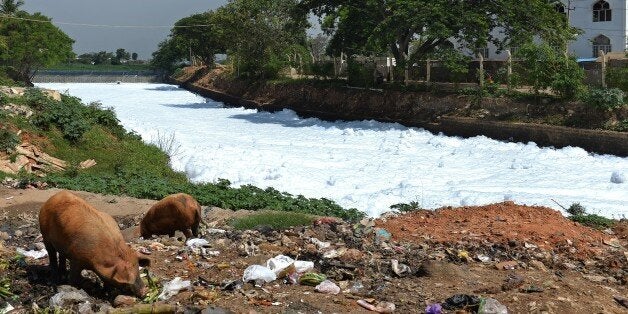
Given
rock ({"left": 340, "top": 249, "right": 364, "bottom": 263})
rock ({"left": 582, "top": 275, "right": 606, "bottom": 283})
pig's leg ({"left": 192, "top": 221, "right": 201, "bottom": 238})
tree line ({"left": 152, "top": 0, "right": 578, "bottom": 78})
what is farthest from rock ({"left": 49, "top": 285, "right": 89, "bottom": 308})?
tree line ({"left": 152, "top": 0, "right": 578, "bottom": 78})

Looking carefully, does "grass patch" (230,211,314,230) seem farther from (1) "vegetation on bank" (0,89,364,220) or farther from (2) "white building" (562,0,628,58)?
(2) "white building" (562,0,628,58)

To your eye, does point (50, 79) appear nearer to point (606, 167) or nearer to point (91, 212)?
point (606, 167)

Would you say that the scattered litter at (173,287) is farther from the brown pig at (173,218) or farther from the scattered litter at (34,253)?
the brown pig at (173,218)

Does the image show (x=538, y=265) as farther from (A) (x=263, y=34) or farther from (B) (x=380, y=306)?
(A) (x=263, y=34)

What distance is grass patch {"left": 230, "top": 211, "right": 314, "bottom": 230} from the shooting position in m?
9.79

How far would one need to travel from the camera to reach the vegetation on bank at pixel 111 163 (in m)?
12.0

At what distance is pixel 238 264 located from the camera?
699cm

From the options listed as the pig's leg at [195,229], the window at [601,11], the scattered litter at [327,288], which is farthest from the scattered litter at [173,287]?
the window at [601,11]

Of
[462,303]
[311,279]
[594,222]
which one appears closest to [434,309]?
[462,303]

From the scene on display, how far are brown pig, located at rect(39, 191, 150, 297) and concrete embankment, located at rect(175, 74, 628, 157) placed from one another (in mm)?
16129

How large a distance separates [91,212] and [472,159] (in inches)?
601

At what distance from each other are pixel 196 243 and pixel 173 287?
5.63 ft

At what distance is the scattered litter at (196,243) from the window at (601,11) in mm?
35543

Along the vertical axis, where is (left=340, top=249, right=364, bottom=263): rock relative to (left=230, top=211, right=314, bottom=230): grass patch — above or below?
above
